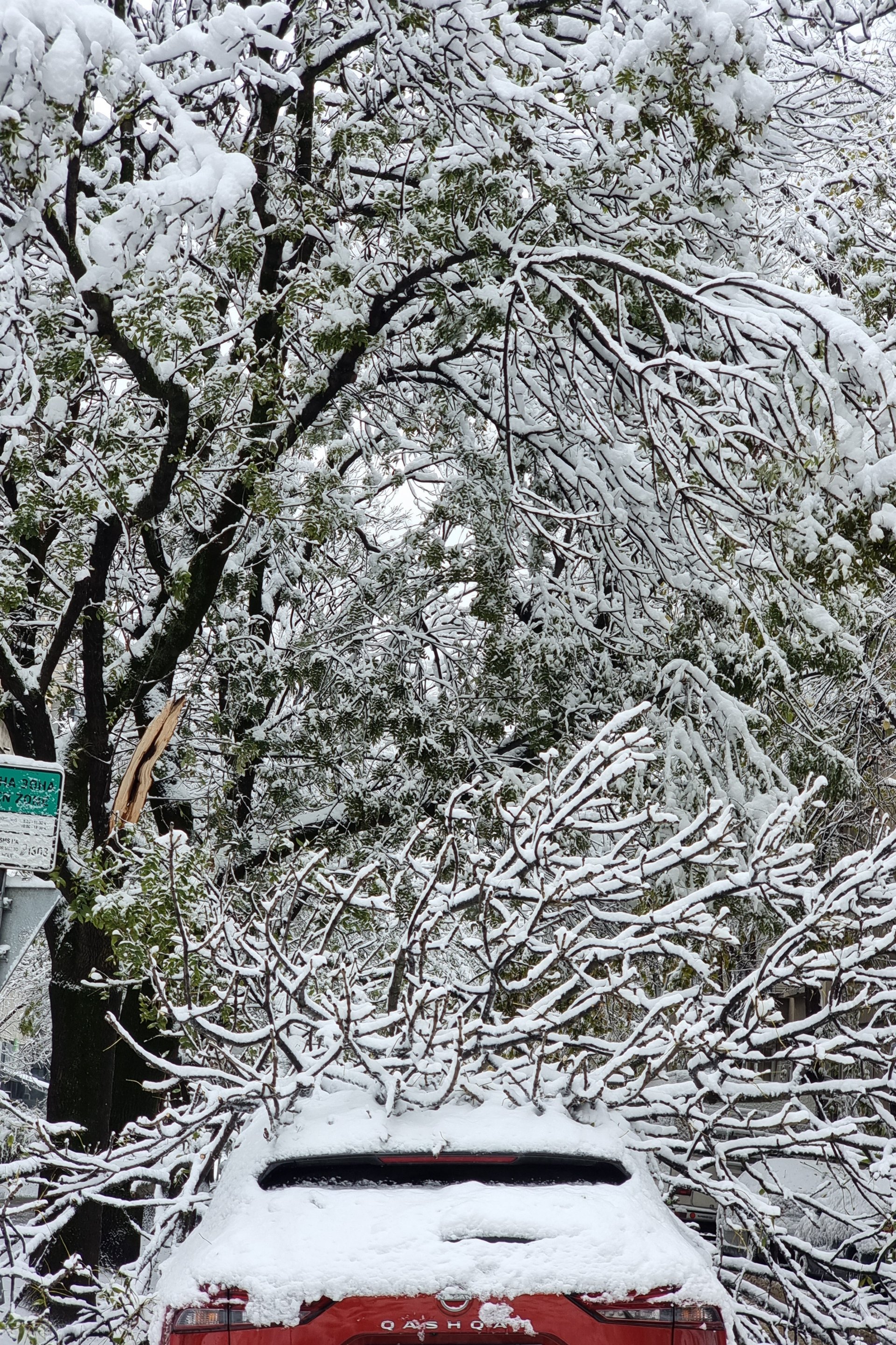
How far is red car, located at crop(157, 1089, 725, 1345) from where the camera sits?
2943mm

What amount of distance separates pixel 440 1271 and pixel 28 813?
2.84 m

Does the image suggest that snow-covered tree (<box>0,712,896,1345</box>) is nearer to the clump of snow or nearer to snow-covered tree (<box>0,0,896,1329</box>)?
snow-covered tree (<box>0,0,896,1329</box>)

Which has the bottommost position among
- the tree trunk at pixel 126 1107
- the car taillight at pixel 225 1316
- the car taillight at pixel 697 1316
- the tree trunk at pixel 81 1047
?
the tree trunk at pixel 126 1107

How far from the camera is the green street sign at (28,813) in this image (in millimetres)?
5066

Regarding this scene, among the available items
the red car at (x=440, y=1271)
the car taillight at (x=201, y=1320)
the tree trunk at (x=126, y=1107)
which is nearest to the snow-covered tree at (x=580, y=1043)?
the red car at (x=440, y=1271)

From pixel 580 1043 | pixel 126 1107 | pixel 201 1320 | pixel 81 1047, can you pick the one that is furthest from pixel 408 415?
pixel 201 1320

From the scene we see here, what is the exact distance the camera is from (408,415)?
1125 centimetres

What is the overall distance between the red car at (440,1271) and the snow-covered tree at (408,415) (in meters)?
1.51

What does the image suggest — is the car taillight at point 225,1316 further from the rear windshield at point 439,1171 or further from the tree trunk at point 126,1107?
the tree trunk at point 126,1107

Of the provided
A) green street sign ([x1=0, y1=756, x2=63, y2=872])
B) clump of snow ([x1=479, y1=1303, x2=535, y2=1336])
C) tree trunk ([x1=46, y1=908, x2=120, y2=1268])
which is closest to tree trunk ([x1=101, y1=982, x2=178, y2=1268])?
tree trunk ([x1=46, y1=908, x2=120, y2=1268])

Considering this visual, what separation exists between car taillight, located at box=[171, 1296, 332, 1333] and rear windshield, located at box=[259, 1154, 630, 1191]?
0.43 meters

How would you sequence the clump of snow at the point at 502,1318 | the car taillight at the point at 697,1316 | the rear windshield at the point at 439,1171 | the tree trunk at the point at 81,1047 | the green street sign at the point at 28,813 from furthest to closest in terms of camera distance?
the tree trunk at the point at 81,1047, the green street sign at the point at 28,813, the rear windshield at the point at 439,1171, the car taillight at the point at 697,1316, the clump of snow at the point at 502,1318

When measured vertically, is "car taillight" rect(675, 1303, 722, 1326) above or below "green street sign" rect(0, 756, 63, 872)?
above

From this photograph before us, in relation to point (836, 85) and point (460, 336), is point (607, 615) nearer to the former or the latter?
point (460, 336)
